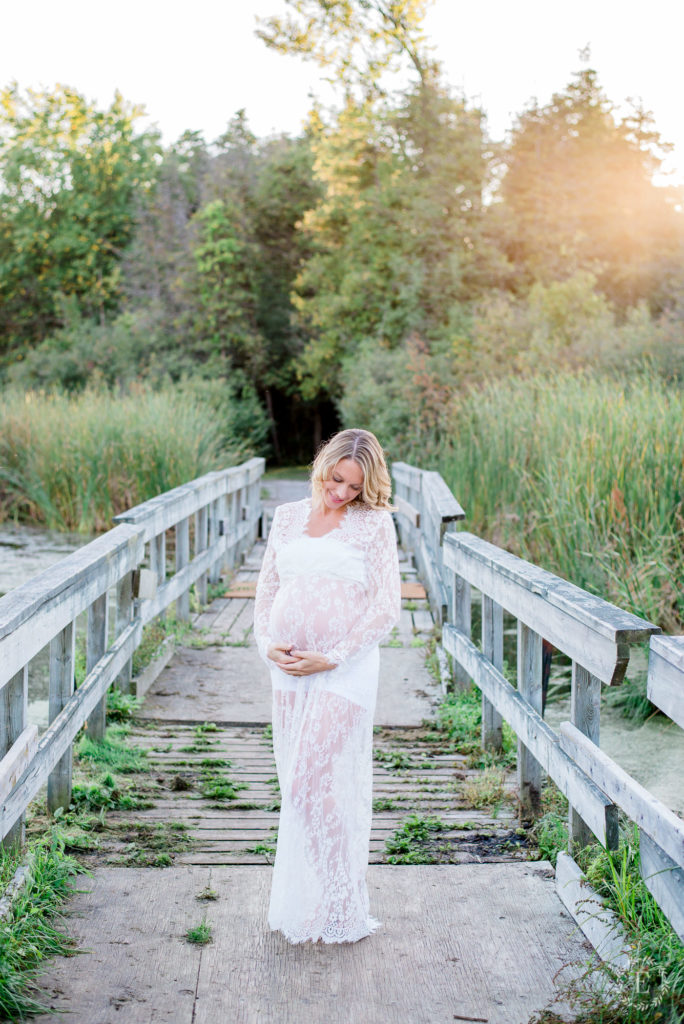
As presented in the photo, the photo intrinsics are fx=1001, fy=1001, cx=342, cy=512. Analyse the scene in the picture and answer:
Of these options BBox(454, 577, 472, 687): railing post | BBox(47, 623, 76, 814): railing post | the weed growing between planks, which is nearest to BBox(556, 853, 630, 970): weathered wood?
the weed growing between planks

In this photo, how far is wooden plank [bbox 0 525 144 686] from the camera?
265 centimetres

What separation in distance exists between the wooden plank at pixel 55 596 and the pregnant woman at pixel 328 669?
647mm

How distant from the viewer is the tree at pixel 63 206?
30156 millimetres

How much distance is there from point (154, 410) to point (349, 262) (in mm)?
11922

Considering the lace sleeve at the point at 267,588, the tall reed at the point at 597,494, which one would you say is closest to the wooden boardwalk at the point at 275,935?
the lace sleeve at the point at 267,588

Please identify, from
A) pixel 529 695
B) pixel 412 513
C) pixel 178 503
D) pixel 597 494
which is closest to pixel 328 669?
pixel 529 695

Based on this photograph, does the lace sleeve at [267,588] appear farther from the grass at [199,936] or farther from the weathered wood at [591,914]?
the weathered wood at [591,914]

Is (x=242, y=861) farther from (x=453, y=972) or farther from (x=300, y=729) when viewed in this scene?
(x=453, y=972)

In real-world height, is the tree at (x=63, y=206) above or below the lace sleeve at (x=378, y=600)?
above

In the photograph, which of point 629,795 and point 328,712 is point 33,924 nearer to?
point 328,712

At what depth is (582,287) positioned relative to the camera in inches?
709

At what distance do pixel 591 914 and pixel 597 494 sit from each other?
4.73m

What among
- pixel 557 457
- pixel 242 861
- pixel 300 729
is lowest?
pixel 242 861

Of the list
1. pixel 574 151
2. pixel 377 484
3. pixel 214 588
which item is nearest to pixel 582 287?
pixel 574 151
